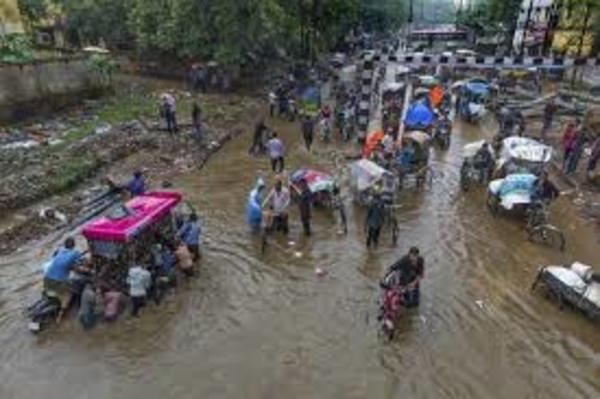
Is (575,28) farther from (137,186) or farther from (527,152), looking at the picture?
(137,186)

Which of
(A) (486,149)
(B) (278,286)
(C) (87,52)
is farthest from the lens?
(C) (87,52)

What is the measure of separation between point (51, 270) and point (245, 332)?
3694mm

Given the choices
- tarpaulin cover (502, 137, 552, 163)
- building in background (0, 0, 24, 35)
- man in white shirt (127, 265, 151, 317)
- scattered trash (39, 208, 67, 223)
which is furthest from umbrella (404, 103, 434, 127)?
building in background (0, 0, 24, 35)

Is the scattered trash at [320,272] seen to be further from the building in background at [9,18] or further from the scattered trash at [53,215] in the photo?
the building in background at [9,18]

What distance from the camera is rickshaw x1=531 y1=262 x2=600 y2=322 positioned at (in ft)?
39.2

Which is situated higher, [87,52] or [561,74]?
[87,52]

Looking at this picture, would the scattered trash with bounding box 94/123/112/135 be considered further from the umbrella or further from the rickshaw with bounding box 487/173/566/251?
the rickshaw with bounding box 487/173/566/251

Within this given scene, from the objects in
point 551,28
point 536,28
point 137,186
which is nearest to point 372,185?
point 137,186

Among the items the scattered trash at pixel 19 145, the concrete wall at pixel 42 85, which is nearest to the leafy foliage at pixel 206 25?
the concrete wall at pixel 42 85

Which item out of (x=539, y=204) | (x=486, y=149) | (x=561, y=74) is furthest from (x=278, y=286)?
(x=561, y=74)

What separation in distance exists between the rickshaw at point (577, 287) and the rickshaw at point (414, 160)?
719 cm

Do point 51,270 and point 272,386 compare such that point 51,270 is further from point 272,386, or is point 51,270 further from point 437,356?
point 437,356

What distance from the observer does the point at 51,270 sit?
11.7 meters

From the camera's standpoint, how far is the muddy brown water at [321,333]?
10078mm
